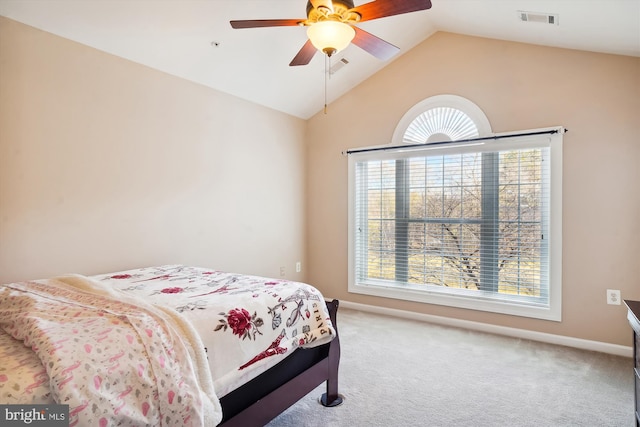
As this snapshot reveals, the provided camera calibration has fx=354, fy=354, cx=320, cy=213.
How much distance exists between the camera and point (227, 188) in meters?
3.51

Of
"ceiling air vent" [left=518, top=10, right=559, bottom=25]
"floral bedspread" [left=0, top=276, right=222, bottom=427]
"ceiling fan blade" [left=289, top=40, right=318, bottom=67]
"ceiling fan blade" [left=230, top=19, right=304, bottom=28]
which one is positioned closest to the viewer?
"floral bedspread" [left=0, top=276, right=222, bottom=427]

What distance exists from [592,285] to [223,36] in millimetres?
3602

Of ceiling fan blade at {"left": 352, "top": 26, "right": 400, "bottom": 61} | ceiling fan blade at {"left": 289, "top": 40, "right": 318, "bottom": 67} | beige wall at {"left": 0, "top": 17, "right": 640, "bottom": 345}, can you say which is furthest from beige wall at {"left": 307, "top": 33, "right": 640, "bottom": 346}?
ceiling fan blade at {"left": 289, "top": 40, "right": 318, "bottom": 67}

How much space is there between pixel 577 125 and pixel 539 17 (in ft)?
3.13

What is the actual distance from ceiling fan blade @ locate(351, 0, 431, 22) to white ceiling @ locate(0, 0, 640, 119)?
3.38 ft

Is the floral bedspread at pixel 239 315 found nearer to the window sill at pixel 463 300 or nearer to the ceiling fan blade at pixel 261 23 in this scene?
the ceiling fan blade at pixel 261 23

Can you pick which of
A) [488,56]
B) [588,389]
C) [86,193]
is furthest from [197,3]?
[588,389]

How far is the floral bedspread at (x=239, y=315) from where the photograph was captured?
1445 mm

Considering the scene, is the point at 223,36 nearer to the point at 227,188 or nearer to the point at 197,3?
the point at 197,3

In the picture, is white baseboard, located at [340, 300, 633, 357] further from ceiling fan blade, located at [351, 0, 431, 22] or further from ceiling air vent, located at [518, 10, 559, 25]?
ceiling fan blade, located at [351, 0, 431, 22]

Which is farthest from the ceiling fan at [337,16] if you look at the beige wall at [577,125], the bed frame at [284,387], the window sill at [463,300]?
the window sill at [463,300]

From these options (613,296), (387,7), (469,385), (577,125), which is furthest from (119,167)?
(613,296)

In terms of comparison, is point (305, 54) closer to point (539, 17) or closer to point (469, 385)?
point (539, 17)

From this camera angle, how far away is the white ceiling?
227 centimetres
